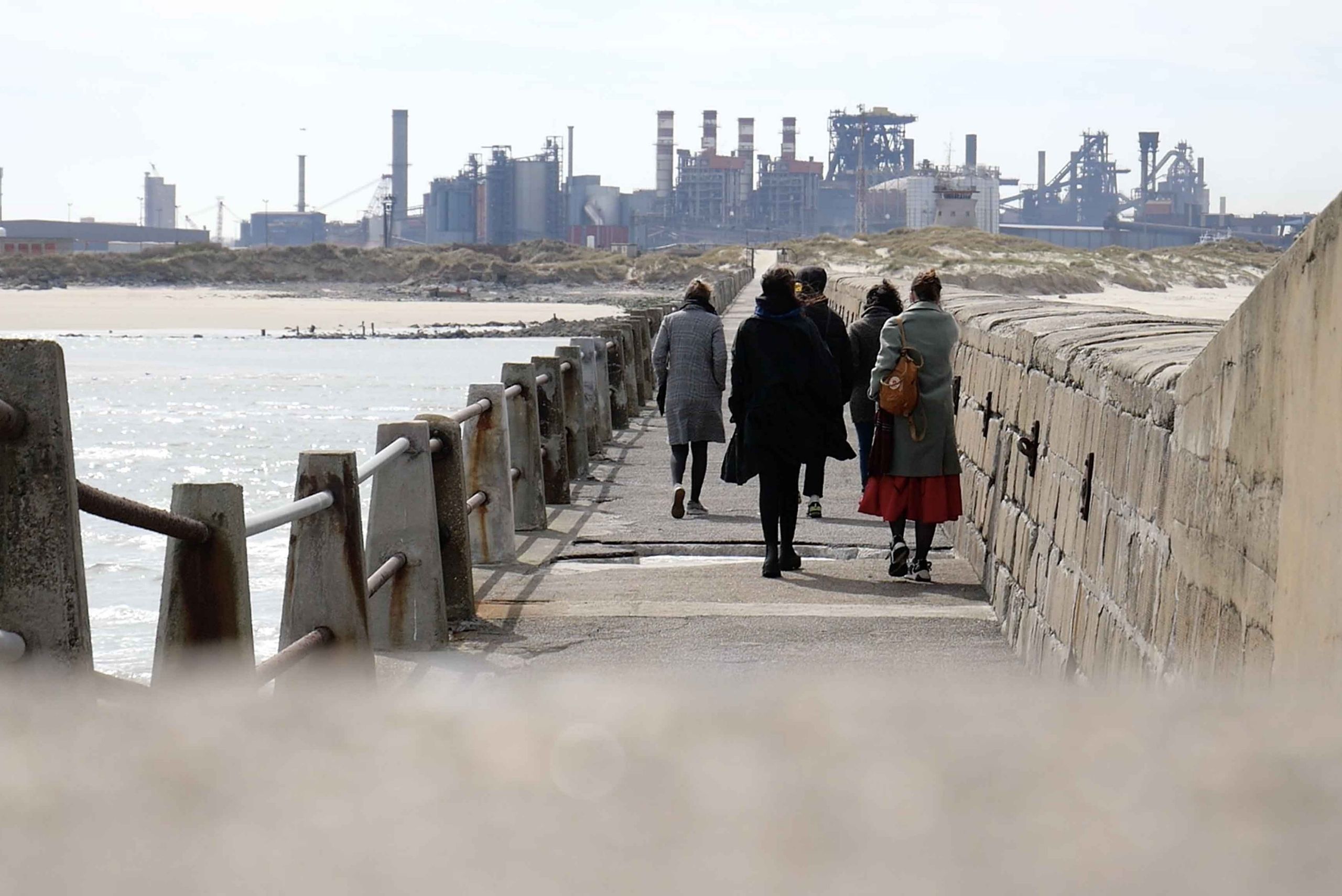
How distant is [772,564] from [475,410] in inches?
67.8

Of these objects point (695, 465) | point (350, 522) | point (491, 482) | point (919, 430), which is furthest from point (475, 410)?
point (350, 522)

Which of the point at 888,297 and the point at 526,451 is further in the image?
the point at 526,451

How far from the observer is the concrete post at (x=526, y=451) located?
378 inches

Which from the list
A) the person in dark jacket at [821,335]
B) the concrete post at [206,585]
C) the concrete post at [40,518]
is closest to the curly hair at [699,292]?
the person in dark jacket at [821,335]

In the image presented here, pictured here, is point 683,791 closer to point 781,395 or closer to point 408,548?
point 408,548

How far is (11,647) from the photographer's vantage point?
3539 mm

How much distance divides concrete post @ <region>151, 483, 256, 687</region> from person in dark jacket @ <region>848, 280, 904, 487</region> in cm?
549

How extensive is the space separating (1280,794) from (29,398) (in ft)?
10.3

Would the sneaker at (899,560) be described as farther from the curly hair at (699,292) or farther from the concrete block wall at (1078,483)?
the curly hair at (699,292)

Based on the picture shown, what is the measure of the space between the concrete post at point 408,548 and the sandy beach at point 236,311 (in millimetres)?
59033

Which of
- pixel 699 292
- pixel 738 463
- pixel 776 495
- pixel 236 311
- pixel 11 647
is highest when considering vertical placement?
pixel 699 292

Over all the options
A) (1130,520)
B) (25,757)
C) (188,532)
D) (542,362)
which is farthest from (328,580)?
(542,362)

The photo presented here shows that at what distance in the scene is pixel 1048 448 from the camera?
6.02 meters

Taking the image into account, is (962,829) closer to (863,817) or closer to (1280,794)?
(863,817)
